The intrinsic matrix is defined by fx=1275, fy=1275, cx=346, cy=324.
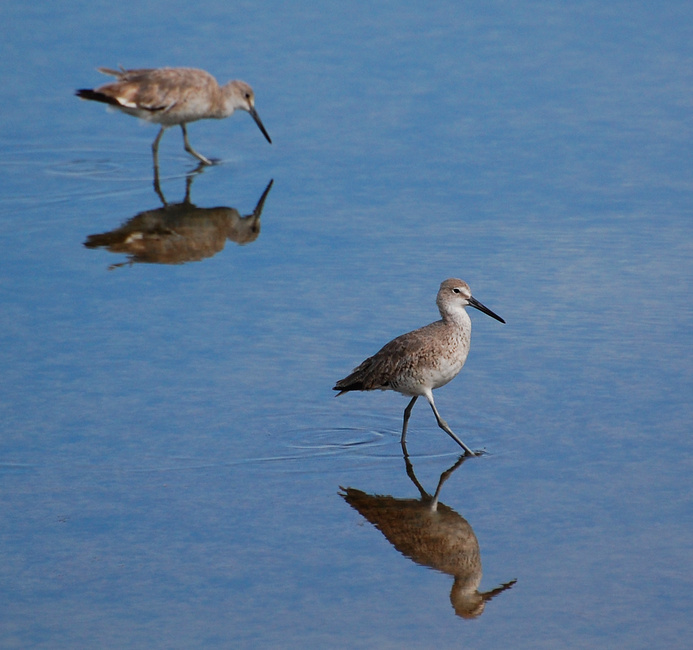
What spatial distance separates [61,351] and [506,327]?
3.59 m

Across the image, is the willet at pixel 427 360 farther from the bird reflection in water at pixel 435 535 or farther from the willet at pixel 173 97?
the willet at pixel 173 97

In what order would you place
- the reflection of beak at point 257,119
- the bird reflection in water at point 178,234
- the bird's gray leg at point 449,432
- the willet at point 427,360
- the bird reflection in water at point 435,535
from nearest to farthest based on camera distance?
the bird reflection in water at point 435,535 → the bird's gray leg at point 449,432 → the willet at point 427,360 → the bird reflection in water at point 178,234 → the reflection of beak at point 257,119

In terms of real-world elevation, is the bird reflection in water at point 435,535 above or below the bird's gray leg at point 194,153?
above

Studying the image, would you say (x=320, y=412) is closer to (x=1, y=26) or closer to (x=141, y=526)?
(x=141, y=526)

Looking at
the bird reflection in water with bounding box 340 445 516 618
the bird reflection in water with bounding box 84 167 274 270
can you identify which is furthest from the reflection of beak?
the bird reflection in water with bounding box 340 445 516 618

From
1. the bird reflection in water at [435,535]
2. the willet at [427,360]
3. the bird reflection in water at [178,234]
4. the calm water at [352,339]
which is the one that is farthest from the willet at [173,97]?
the bird reflection in water at [435,535]

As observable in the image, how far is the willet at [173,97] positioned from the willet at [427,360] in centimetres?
663

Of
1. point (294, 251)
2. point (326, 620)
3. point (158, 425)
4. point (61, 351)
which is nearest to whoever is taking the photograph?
point (326, 620)

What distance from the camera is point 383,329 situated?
1022cm

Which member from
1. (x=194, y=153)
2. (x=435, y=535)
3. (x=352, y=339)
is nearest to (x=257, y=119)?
(x=194, y=153)

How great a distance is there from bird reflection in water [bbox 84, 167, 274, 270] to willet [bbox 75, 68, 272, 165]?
1.83 meters

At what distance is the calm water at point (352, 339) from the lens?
688cm

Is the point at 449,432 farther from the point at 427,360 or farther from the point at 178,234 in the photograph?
the point at 178,234

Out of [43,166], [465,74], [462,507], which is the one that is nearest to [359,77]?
[465,74]
